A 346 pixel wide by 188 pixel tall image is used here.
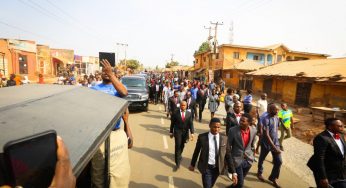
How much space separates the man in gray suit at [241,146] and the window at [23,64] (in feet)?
83.3

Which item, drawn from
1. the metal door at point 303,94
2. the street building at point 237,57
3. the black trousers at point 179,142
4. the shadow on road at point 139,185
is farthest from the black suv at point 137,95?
the street building at point 237,57

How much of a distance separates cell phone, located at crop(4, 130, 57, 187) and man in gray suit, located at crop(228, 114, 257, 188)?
155 inches

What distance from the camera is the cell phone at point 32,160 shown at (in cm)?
87

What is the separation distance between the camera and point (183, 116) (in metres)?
6.25

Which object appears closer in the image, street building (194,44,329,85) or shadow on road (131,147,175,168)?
shadow on road (131,147,175,168)

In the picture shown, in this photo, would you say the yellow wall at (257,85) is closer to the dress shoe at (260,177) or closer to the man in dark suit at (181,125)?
the dress shoe at (260,177)

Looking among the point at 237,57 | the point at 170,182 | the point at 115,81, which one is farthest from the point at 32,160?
the point at 237,57

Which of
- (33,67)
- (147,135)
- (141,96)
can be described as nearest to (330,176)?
(147,135)

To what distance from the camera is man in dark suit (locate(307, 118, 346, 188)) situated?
379cm

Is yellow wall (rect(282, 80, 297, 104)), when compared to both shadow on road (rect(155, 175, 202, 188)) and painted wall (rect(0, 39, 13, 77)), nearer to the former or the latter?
shadow on road (rect(155, 175, 202, 188))

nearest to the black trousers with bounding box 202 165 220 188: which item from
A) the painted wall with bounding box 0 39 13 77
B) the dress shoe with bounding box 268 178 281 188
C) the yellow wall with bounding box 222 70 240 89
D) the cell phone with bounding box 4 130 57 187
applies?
the dress shoe with bounding box 268 178 281 188

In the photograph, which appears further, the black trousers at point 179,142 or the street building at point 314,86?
the street building at point 314,86

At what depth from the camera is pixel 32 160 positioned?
3.04 feet

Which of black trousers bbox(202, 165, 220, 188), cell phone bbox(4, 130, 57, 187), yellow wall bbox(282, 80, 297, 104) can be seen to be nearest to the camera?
cell phone bbox(4, 130, 57, 187)
